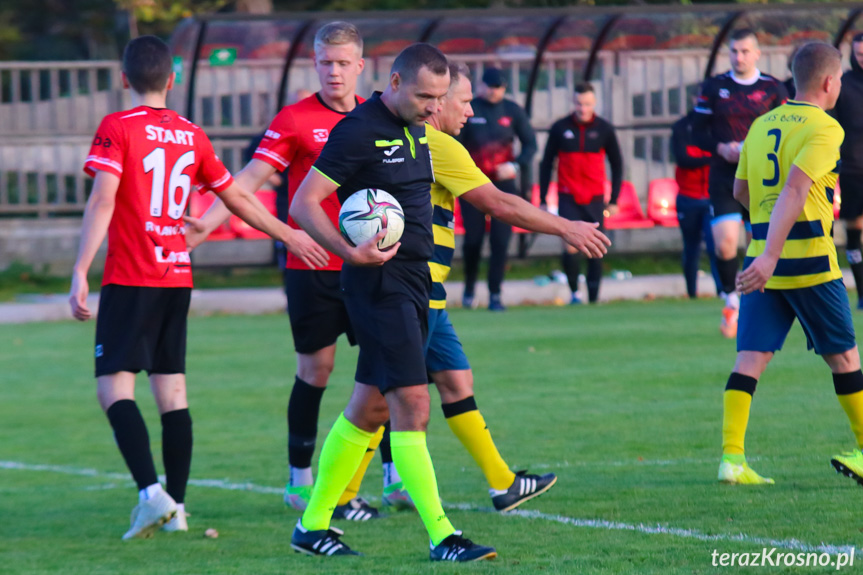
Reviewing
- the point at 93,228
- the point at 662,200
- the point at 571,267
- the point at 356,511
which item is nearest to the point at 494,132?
the point at 571,267

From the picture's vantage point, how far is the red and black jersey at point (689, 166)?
14398 millimetres

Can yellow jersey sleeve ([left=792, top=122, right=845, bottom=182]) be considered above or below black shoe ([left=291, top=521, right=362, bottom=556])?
above

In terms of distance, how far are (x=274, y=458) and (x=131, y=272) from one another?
224cm

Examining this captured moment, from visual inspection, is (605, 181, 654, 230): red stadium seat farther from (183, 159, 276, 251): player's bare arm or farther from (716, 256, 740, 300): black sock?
(183, 159, 276, 251): player's bare arm

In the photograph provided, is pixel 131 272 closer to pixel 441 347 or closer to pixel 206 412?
pixel 441 347

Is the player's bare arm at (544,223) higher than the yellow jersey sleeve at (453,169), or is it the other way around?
the yellow jersey sleeve at (453,169)

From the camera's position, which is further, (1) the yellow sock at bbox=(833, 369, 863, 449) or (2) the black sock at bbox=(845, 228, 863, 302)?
(2) the black sock at bbox=(845, 228, 863, 302)

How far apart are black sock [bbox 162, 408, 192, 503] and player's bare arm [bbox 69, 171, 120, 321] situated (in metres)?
0.63

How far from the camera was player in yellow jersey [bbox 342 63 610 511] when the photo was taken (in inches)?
219

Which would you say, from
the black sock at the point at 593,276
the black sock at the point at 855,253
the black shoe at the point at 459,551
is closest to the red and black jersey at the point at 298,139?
the black shoe at the point at 459,551

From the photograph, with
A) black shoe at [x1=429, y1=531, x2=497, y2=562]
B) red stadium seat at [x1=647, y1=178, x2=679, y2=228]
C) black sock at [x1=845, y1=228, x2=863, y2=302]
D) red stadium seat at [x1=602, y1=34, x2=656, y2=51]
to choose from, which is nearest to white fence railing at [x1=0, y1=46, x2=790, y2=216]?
red stadium seat at [x1=602, y1=34, x2=656, y2=51]

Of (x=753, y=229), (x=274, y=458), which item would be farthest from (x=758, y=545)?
(x=274, y=458)

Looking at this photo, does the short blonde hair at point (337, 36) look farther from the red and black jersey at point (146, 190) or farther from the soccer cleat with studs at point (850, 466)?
the soccer cleat with studs at point (850, 466)

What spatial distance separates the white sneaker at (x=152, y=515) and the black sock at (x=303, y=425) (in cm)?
82
